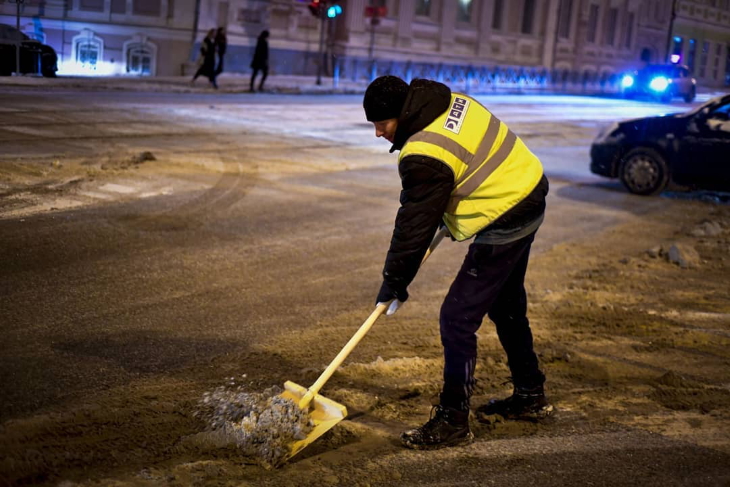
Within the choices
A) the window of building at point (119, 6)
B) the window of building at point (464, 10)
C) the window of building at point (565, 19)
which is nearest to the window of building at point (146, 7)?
the window of building at point (119, 6)

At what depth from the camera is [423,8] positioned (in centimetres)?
3888

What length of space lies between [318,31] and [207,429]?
1213 inches

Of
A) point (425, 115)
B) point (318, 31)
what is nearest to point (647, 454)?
point (425, 115)

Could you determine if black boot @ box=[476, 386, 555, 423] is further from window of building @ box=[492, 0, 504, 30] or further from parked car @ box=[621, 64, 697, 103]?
window of building @ box=[492, 0, 504, 30]

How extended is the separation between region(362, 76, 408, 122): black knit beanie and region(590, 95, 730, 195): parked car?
8915 mm

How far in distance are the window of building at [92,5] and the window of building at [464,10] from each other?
1931 cm

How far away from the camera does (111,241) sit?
7.23m

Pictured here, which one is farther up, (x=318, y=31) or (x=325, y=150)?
(x=318, y=31)

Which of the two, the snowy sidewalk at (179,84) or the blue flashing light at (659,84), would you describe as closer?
the snowy sidewalk at (179,84)

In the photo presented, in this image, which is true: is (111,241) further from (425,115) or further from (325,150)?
(325,150)

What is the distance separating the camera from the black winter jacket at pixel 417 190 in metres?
3.55

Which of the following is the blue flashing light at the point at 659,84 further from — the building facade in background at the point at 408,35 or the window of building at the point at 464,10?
the window of building at the point at 464,10

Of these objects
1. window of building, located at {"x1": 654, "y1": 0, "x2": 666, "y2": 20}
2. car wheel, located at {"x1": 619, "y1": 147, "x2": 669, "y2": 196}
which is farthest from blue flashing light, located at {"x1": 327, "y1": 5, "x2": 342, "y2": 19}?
window of building, located at {"x1": 654, "y1": 0, "x2": 666, "y2": 20}

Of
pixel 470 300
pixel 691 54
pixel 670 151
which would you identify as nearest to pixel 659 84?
pixel 691 54
